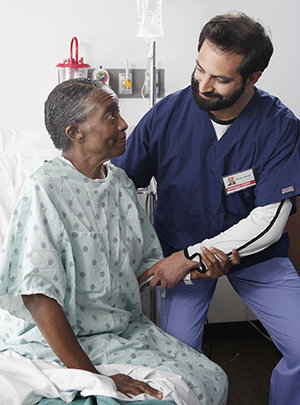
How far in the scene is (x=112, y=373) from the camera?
3.76 ft

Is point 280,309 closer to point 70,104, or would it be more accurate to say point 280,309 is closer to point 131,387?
point 131,387

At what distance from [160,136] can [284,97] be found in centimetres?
110

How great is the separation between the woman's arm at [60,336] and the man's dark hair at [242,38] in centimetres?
97

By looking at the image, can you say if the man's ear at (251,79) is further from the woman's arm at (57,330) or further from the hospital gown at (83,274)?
the woman's arm at (57,330)

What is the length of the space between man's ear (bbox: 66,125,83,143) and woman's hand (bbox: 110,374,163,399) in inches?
26.3

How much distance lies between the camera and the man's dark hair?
1.40 metres

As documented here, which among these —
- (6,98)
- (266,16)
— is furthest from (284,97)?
(6,98)

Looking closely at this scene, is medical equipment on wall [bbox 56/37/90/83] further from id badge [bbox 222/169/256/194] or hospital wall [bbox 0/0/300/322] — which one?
id badge [bbox 222/169/256/194]

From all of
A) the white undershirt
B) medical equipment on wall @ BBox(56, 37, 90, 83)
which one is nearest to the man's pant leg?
the white undershirt

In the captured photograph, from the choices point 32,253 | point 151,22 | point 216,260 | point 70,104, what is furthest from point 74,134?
point 151,22

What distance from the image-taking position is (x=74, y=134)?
1.25 metres

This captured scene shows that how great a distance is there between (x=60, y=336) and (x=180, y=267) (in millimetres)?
546

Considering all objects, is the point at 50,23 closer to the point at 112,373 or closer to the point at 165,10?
the point at 165,10

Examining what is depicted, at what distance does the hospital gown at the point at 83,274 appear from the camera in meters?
1.13
